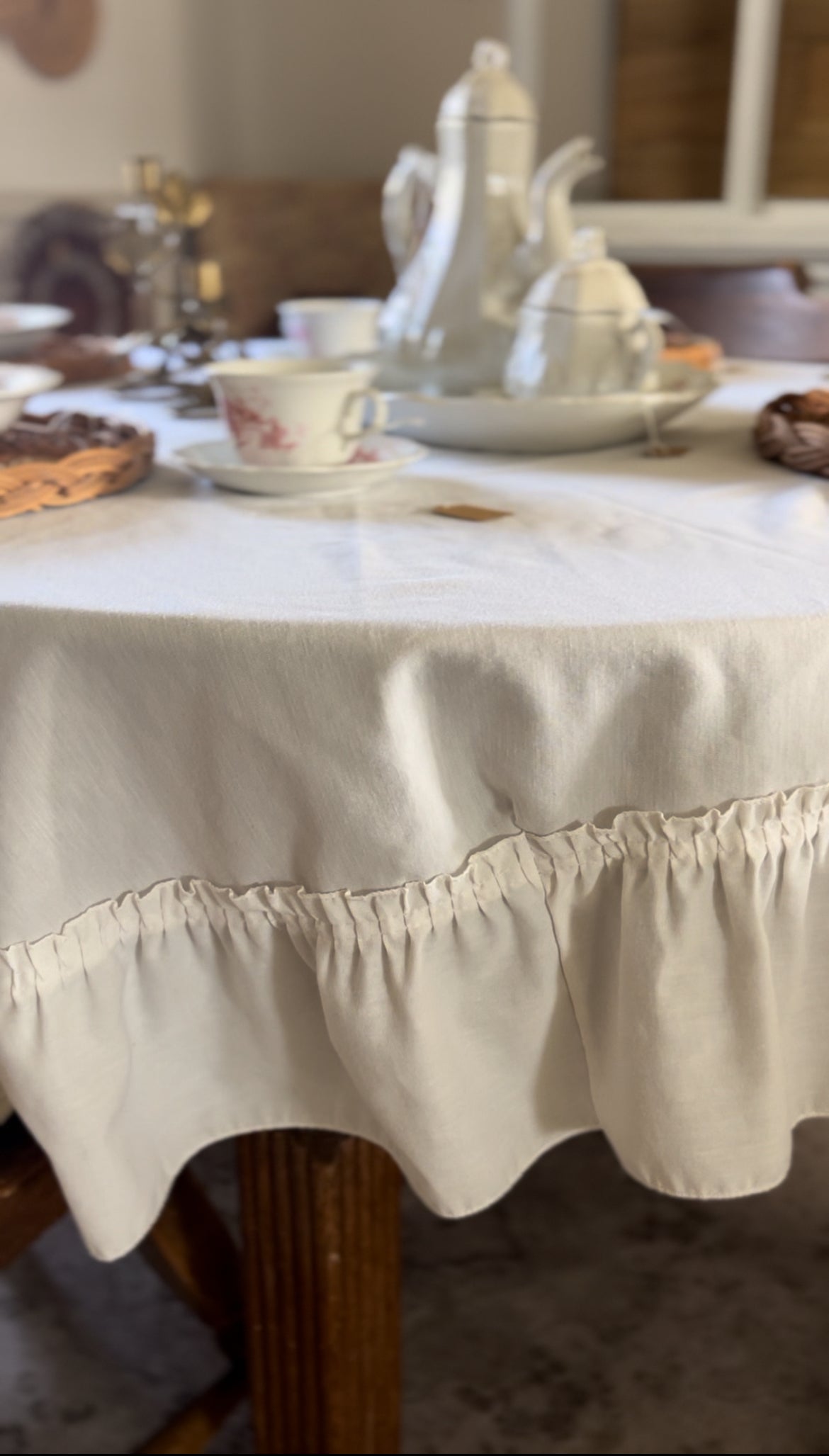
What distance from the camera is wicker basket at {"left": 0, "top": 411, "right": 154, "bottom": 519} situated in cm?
69

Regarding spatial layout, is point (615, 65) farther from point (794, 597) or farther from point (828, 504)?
point (794, 597)

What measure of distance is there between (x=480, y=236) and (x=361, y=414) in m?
0.26

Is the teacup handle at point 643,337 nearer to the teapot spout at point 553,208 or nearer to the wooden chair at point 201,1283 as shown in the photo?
the teapot spout at point 553,208

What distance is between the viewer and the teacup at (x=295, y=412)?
2.34 feet

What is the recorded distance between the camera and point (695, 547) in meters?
0.60

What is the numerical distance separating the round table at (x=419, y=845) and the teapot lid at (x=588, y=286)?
10.0 inches

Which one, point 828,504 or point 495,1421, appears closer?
point 828,504

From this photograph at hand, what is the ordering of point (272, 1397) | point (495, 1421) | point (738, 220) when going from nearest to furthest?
point (272, 1397) → point (495, 1421) → point (738, 220)

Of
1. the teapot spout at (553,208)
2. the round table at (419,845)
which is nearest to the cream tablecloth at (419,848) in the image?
the round table at (419,845)

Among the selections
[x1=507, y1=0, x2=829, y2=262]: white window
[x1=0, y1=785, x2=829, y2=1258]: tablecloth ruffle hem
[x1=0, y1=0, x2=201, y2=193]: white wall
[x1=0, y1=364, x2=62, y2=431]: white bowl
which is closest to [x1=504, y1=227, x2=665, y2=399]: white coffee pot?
[x1=0, y1=364, x2=62, y2=431]: white bowl

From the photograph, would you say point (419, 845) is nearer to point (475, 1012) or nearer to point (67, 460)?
point (475, 1012)

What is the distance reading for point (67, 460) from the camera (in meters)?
0.71

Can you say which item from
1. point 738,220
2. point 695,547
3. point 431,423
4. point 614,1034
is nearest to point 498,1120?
point 614,1034

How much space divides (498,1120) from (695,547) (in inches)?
12.2
